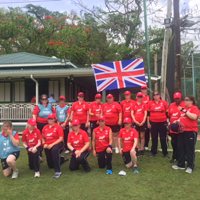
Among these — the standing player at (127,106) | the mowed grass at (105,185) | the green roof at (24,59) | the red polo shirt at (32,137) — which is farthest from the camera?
the green roof at (24,59)

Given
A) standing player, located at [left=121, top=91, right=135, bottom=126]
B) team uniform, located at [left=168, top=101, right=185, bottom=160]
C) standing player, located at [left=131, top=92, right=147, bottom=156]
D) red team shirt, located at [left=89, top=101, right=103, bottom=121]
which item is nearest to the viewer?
team uniform, located at [left=168, top=101, right=185, bottom=160]

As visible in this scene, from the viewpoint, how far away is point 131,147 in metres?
4.77

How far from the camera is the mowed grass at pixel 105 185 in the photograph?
3.57 m

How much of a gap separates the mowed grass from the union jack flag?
307 cm

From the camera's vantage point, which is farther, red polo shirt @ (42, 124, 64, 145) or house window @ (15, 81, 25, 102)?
house window @ (15, 81, 25, 102)

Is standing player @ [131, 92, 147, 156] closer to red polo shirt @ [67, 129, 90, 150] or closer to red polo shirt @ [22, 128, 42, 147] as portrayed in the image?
red polo shirt @ [67, 129, 90, 150]

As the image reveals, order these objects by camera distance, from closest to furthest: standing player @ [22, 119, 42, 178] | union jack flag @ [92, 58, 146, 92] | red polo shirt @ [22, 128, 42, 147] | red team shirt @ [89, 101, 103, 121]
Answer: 1. standing player @ [22, 119, 42, 178]
2. red polo shirt @ [22, 128, 42, 147]
3. red team shirt @ [89, 101, 103, 121]
4. union jack flag @ [92, 58, 146, 92]

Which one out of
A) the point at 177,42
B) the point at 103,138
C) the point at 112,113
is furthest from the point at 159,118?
the point at 177,42

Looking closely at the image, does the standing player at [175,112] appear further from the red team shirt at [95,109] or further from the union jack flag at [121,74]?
the union jack flag at [121,74]

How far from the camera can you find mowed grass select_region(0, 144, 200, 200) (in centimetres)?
357

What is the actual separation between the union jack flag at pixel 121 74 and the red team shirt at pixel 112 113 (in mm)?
1731

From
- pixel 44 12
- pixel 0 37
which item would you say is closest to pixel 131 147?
pixel 0 37

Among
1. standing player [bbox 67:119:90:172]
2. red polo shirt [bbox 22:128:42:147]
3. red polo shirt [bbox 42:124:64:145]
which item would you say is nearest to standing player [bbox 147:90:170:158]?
standing player [bbox 67:119:90:172]

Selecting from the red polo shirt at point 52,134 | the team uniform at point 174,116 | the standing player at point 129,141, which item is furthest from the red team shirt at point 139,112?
the red polo shirt at point 52,134
